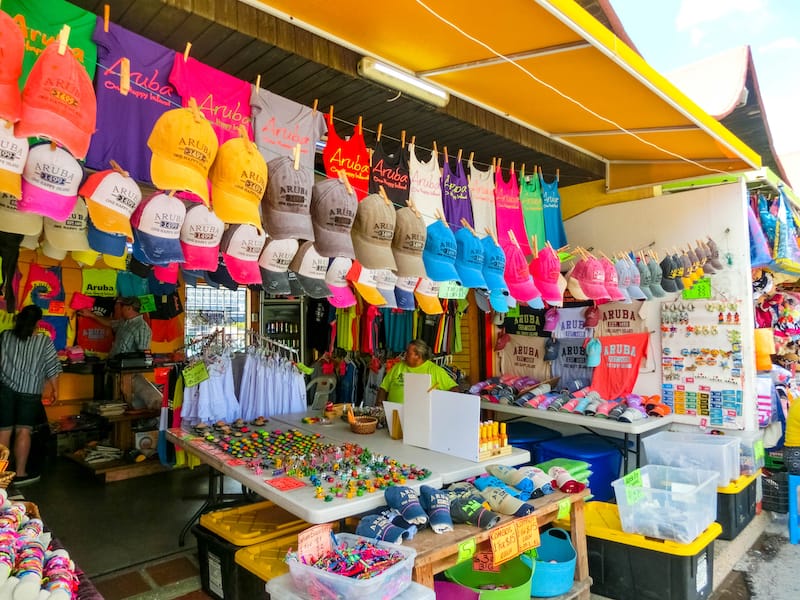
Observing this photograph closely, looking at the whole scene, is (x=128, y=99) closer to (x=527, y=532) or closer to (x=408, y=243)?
(x=408, y=243)

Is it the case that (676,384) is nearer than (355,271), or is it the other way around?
(355,271)

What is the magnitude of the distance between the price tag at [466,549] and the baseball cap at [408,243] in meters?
1.58

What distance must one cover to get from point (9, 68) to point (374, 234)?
70.1 inches

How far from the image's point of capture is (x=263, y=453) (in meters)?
3.41

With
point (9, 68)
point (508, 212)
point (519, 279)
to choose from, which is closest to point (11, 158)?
point (9, 68)

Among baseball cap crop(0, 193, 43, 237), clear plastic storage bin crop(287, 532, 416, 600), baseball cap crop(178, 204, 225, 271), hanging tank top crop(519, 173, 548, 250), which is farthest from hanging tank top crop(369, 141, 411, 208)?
clear plastic storage bin crop(287, 532, 416, 600)

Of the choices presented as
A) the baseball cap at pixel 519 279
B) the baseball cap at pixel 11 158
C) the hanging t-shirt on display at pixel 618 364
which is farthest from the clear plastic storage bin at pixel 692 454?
the baseball cap at pixel 11 158

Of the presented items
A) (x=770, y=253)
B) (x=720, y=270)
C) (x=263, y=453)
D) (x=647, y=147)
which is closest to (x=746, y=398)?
(x=720, y=270)

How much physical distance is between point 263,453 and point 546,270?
2.82m

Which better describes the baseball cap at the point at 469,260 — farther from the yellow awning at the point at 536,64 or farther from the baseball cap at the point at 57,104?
the baseball cap at the point at 57,104

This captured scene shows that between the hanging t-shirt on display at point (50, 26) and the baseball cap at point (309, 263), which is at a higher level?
the hanging t-shirt on display at point (50, 26)

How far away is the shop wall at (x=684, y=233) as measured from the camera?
16.9 feet

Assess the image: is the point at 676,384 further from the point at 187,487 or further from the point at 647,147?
the point at 187,487

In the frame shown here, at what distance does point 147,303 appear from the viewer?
7762 millimetres
